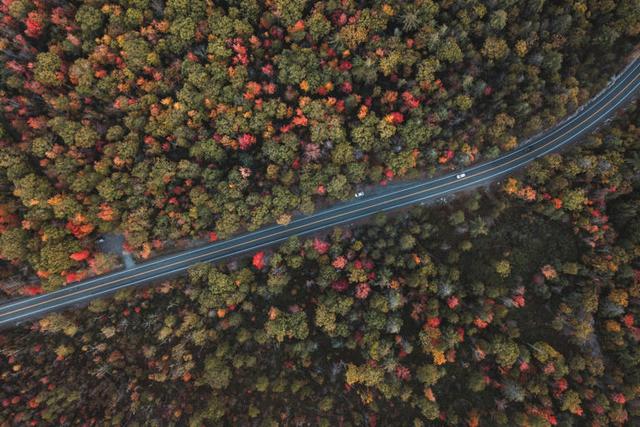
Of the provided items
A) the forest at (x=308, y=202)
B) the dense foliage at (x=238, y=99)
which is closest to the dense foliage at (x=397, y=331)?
the forest at (x=308, y=202)

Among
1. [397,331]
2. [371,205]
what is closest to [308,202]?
[371,205]

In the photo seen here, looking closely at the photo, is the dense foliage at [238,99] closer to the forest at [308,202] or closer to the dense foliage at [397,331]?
the forest at [308,202]

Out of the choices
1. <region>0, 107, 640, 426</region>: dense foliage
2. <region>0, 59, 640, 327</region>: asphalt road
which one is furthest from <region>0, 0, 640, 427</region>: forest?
<region>0, 59, 640, 327</region>: asphalt road

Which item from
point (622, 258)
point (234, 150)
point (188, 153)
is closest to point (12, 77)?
point (188, 153)

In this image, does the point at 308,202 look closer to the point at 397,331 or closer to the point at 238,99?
the point at 238,99

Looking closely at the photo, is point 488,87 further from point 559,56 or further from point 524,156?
point 524,156
